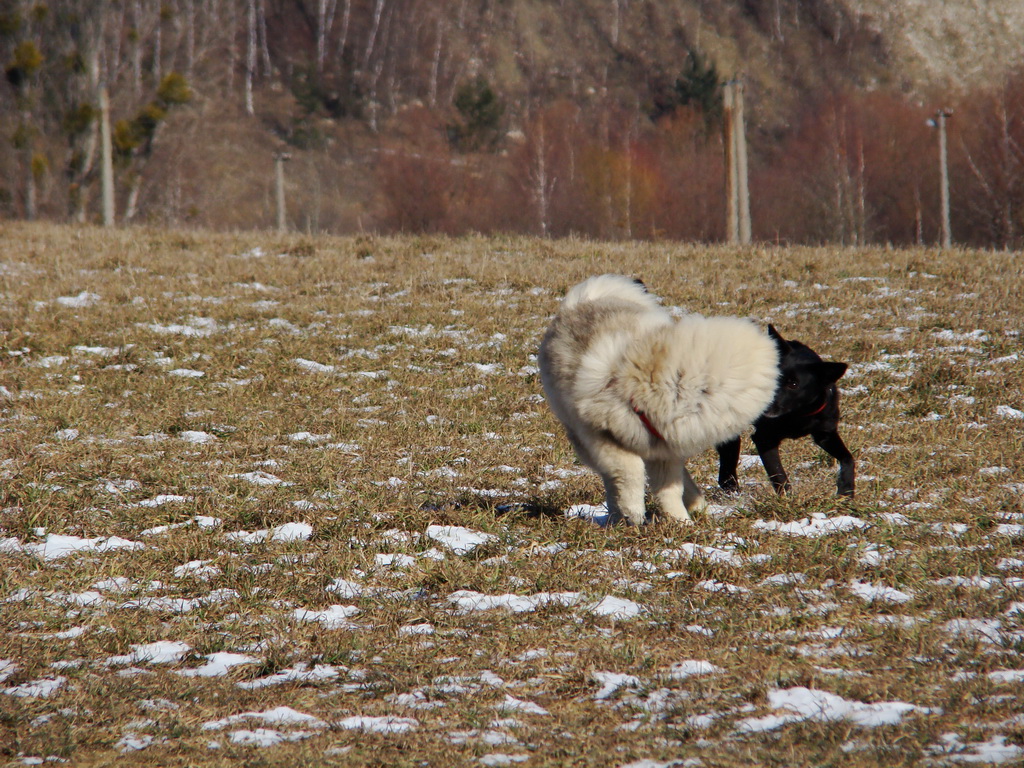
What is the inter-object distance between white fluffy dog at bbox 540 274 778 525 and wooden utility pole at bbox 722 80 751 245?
1623 cm

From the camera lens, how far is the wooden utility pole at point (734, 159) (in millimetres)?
20656

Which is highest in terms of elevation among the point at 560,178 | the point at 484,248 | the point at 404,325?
the point at 560,178

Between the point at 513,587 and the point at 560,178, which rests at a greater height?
the point at 560,178

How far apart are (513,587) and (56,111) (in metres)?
39.8

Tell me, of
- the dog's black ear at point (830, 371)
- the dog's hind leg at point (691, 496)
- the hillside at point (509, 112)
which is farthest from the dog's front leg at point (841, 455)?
the hillside at point (509, 112)

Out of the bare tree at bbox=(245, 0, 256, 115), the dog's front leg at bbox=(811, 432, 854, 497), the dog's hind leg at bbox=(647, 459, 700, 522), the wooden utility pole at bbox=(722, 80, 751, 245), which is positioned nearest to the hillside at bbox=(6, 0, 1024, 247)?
the bare tree at bbox=(245, 0, 256, 115)

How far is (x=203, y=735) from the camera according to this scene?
113 inches

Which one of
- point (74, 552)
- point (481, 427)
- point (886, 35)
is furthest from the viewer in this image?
point (886, 35)

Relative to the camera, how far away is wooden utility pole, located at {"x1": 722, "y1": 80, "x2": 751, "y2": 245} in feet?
67.8

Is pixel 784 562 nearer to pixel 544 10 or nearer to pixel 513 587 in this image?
pixel 513 587

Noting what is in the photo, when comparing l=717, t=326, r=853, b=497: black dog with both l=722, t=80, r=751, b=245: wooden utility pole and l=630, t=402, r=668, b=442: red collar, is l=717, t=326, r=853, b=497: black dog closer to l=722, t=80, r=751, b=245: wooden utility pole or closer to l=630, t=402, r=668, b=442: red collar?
l=630, t=402, r=668, b=442: red collar

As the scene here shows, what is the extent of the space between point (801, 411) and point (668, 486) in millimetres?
1017

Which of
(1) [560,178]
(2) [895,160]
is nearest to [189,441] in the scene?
(1) [560,178]

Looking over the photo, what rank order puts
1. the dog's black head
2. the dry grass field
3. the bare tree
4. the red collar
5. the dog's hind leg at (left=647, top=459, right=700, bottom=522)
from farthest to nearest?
the bare tree < the dog's black head < the dog's hind leg at (left=647, top=459, right=700, bottom=522) < the red collar < the dry grass field
